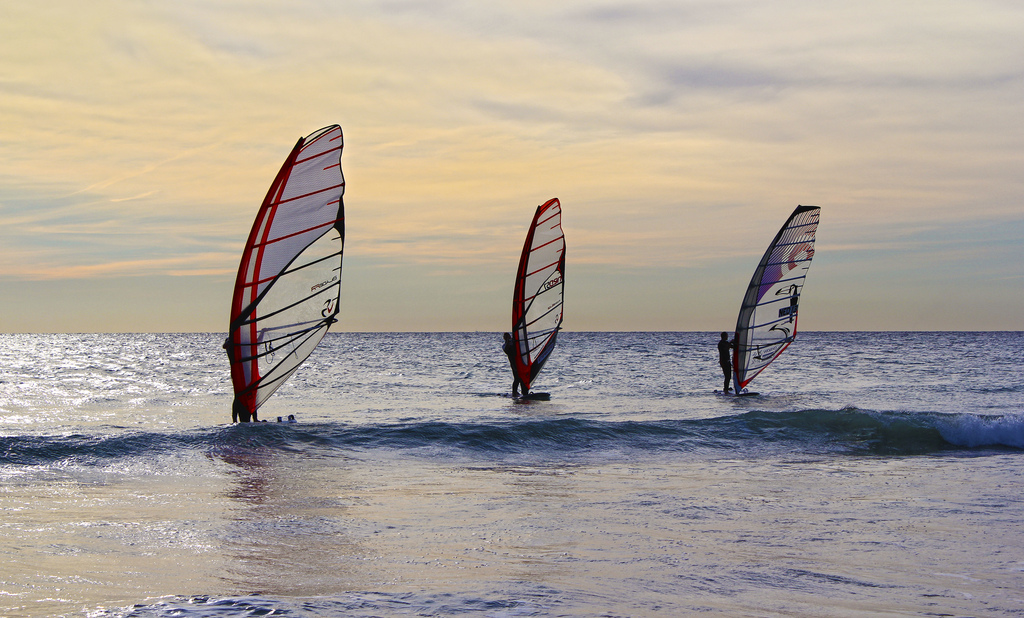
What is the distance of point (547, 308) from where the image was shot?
16141 mm

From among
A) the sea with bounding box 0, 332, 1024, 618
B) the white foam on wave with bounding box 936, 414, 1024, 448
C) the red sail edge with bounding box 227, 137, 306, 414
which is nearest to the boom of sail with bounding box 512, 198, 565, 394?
the sea with bounding box 0, 332, 1024, 618

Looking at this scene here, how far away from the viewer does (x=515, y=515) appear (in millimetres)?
5727

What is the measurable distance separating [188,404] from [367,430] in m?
6.56

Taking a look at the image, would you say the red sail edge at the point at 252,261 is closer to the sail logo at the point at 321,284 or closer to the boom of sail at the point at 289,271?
the boom of sail at the point at 289,271

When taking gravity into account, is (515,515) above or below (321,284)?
below

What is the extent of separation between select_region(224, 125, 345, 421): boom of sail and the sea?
39.4 inches

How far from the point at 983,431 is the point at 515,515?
8.10 m

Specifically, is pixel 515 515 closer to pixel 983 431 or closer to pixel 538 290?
pixel 983 431

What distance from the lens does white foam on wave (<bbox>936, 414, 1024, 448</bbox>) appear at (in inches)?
418

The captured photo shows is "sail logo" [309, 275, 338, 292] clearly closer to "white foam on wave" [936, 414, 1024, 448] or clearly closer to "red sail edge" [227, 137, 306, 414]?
"red sail edge" [227, 137, 306, 414]

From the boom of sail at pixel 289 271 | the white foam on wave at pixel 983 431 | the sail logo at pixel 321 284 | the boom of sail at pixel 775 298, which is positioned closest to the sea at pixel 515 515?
the white foam on wave at pixel 983 431

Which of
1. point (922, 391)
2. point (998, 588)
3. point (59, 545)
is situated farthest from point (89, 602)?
point (922, 391)

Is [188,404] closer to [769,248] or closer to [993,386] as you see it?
[769,248]

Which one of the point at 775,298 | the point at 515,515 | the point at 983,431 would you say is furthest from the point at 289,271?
the point at 775,298
